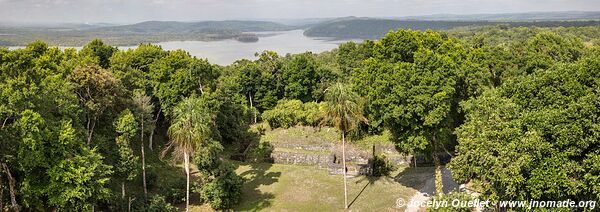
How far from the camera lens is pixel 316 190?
74.5ft

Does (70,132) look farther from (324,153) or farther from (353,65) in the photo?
(353,65)

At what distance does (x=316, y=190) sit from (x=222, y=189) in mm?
5434

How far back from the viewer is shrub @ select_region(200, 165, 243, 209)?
20328 mm

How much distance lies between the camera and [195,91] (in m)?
29.0

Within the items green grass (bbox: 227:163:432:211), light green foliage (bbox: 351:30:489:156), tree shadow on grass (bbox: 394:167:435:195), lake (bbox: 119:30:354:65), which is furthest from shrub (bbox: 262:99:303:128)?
lake (bbox: 119:30:354:65)

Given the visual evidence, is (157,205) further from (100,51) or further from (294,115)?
(100,51)

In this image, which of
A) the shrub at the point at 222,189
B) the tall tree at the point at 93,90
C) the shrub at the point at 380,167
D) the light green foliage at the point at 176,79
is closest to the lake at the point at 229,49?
the light green foliage at the point at 176,79

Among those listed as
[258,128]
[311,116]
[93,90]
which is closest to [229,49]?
[258,128]

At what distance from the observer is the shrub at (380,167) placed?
81.2 feet

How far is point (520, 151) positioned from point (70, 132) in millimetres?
15858

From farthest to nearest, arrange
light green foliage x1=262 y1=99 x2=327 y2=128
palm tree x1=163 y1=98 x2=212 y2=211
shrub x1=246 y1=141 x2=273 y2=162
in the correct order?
light green foliage x1=262 y1=99 x2=327 y2=128
shrub x1=246 y1=141 x2=273 y2=162
palm tree x1=163 y1=98 x2=212 y2=211

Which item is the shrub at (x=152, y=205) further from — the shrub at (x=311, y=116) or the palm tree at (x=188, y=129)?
the shrub at (x=311, y=116)

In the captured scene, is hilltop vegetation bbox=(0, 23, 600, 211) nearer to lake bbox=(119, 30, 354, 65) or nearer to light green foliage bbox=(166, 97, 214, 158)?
light green foliage bbox=(166, 97, 214, 158)

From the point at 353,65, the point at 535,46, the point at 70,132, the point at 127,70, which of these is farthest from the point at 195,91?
the point at 535,46
